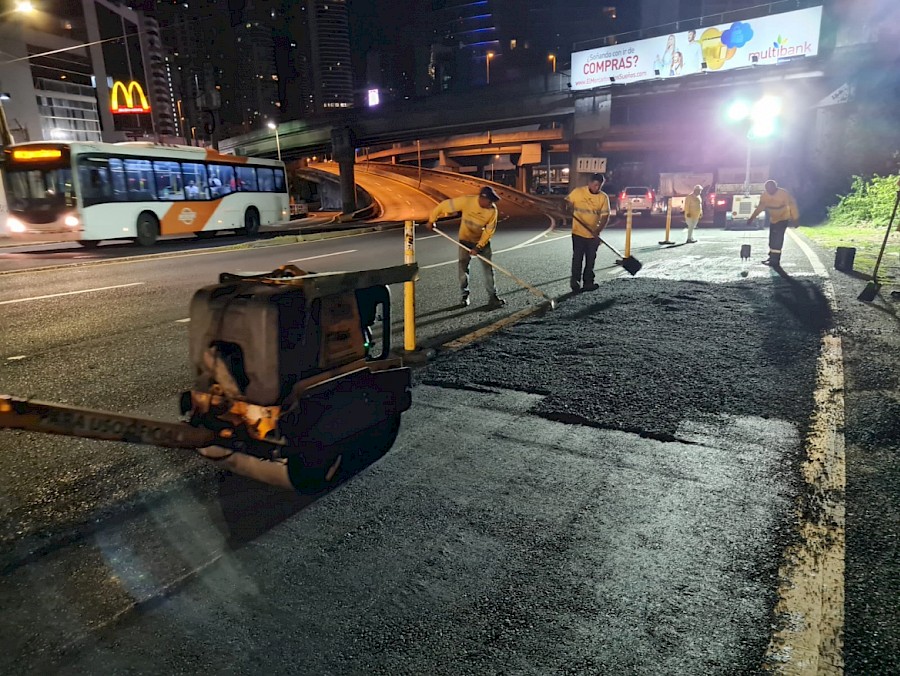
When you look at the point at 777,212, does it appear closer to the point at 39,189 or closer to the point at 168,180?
the point at 168,180

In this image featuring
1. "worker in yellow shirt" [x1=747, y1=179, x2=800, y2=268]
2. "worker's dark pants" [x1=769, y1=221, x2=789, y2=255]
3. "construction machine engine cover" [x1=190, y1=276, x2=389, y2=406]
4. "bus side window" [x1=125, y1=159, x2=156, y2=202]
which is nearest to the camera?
"construction machine engine cover" [x1=190, y1=276, x2=389, y2=406]

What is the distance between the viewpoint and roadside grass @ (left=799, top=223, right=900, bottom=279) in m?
11.6

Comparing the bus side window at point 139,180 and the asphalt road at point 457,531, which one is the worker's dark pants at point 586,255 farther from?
the bus side window at point 139,180

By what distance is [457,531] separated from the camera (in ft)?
9.77

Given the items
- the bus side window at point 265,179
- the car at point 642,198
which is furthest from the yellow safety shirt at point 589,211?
the car at point 642,198

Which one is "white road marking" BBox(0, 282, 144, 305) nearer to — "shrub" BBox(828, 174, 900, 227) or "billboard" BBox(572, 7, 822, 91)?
"shrub" BBox(828, 174, 900, 227)

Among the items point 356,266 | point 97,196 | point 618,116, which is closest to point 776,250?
point 356,266

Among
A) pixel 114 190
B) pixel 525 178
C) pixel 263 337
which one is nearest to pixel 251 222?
pixel 114 190

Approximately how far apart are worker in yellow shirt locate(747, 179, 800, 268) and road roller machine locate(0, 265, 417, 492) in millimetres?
10810

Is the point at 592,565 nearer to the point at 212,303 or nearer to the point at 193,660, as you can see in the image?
the point at 193,660

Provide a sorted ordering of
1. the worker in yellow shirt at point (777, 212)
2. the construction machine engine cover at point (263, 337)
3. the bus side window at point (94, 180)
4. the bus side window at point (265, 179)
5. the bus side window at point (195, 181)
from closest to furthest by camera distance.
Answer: the construction machine engine cover at point (263, 337) → the worker in yellow shirt at point (777, 212) → the bus side window at point (94, 180) → the bus side window at point (195, 181) → the bus side window at point (265, 179)

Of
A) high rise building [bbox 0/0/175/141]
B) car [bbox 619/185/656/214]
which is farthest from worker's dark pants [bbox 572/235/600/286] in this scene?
high rise building [bbox 0/0/175/141]

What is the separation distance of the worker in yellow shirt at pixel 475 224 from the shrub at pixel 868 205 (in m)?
19.7

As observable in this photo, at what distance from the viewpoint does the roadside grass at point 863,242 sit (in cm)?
1159
